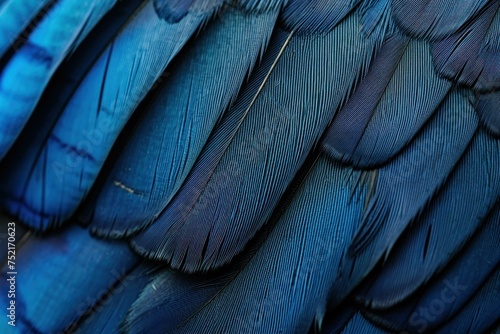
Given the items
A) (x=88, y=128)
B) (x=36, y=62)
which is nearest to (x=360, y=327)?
(x=88, y=128)

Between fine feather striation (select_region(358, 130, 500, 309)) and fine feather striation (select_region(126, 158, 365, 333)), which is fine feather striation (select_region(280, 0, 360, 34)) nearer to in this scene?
fine feather striation (select_region(126, 158, 365, 333))

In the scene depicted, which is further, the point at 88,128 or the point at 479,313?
the point at 479,313

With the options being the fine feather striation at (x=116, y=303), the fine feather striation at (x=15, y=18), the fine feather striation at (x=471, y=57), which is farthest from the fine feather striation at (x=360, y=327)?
the fine feather striation at (x=15, y=18)

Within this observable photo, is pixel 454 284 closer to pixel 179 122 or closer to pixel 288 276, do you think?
pixel 288 276

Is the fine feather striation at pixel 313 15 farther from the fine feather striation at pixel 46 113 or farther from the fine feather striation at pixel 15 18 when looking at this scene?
the fine feather striation at pixel 15 18

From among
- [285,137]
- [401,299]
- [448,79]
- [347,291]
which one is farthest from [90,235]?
[448,79]

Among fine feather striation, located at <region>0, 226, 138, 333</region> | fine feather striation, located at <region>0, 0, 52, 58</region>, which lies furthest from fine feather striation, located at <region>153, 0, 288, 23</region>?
fine feather striation, located at <region>0, 226, 138, 333</region>
